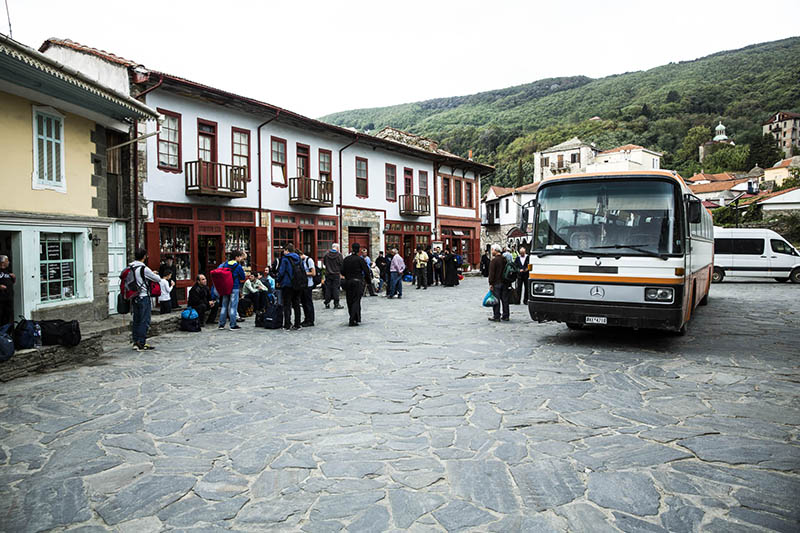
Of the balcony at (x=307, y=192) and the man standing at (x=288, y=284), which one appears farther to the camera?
the balcony at (x=307, y=192)

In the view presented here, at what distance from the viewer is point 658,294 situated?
795 centimetres

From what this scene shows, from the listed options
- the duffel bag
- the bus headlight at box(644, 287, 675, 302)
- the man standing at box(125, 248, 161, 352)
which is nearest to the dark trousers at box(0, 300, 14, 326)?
the duffel bag

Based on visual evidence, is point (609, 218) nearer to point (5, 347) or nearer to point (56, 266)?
point (5, 347)

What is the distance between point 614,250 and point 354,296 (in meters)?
5.66

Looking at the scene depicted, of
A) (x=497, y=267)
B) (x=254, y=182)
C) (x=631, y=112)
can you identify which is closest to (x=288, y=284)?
(x=497, y=267)

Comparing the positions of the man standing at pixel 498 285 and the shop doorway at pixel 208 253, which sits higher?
the shop doorway at pixel 208 253

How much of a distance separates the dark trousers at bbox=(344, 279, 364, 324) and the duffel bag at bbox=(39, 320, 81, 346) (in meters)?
5.35

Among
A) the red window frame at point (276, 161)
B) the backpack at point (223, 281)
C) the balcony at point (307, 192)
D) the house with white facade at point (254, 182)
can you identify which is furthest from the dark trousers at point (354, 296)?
the red window frame at point (276, 161)

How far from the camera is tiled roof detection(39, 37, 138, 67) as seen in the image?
14.6 meters

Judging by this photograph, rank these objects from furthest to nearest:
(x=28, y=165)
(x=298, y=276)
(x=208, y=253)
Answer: (x=208, y=253) → (x=298, y=276) → (x=28, y=165)

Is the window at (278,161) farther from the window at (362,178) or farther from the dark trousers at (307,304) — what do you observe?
the dark trousers at (307,304)

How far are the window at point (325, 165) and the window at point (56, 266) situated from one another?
12235 mm

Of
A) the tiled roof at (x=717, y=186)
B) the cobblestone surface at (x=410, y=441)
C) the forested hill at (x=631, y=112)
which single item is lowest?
the cobblestone surface at (x=410, y=441)

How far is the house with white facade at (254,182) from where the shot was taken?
50.9 ft
